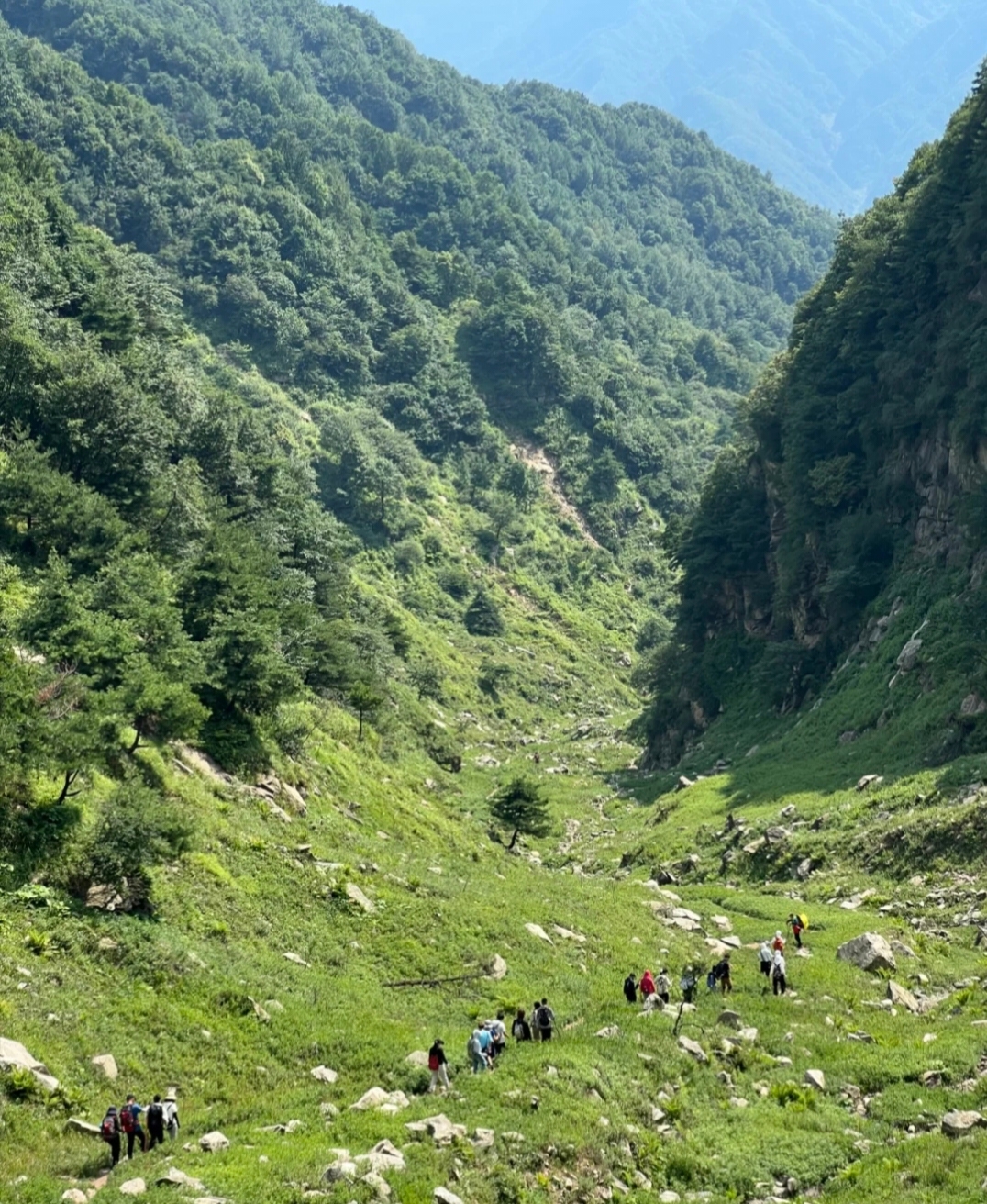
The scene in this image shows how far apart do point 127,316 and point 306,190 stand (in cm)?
10193

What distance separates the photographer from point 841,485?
6894cm

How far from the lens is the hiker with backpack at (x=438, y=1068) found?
73.3ft

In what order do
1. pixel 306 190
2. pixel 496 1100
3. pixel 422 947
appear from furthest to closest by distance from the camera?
pixel 306 190, pixel 422 947, pixel 496 1100

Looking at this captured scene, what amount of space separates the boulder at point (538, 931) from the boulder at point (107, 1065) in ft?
46.3

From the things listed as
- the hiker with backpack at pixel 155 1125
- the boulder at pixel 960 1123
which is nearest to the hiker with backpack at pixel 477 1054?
the hiker with backpack at pixel 155 1125

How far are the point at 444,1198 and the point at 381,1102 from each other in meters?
3.87

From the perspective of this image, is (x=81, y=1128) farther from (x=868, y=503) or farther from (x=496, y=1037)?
(x=868, y=503)

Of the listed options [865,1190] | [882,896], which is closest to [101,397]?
[882,896]

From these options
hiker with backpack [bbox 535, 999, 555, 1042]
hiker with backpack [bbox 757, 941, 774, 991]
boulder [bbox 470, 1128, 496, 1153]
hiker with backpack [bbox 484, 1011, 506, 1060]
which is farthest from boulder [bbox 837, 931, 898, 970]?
boulder [bbox 470, 1128, 496, 1153]

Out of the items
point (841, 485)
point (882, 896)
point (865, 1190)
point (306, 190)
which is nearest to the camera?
point (865, 1190)

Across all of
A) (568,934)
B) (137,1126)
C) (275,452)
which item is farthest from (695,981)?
(275,452)

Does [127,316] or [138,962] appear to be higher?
[127,316]

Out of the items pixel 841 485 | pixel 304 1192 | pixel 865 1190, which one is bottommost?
pixel 304 1192

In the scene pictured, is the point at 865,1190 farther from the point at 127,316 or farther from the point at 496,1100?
the point at 127,316
